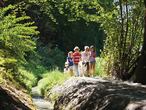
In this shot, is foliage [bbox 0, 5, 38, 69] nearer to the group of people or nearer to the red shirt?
the group of people

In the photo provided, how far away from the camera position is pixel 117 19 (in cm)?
2088

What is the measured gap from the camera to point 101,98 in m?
12.0

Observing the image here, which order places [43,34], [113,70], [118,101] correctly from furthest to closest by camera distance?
[43,34] → [113,70] → [118,101]

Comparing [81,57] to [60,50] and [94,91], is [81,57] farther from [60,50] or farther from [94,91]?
[60,50]

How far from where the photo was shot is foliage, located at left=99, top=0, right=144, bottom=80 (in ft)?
66.2

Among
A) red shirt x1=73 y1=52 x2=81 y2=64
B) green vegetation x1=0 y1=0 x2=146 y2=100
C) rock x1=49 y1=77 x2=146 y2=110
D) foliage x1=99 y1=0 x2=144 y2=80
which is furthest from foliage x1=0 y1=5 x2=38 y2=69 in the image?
red shirt x1=73 y1=52 x2=81 y2=64

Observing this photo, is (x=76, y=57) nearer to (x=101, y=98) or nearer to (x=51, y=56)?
(x=101, y=98)

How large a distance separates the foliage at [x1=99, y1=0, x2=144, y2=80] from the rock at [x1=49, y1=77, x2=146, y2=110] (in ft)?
13.1

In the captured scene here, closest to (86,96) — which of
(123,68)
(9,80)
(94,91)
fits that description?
(94,91)

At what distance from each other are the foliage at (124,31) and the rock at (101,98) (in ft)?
13.1

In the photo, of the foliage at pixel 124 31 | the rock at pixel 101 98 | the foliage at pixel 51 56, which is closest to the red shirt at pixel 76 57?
the foliage at pixel 124 31

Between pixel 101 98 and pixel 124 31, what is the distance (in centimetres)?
915

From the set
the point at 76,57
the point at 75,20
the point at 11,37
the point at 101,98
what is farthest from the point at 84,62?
the point at 11,37

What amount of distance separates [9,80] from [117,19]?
31.5 feet
